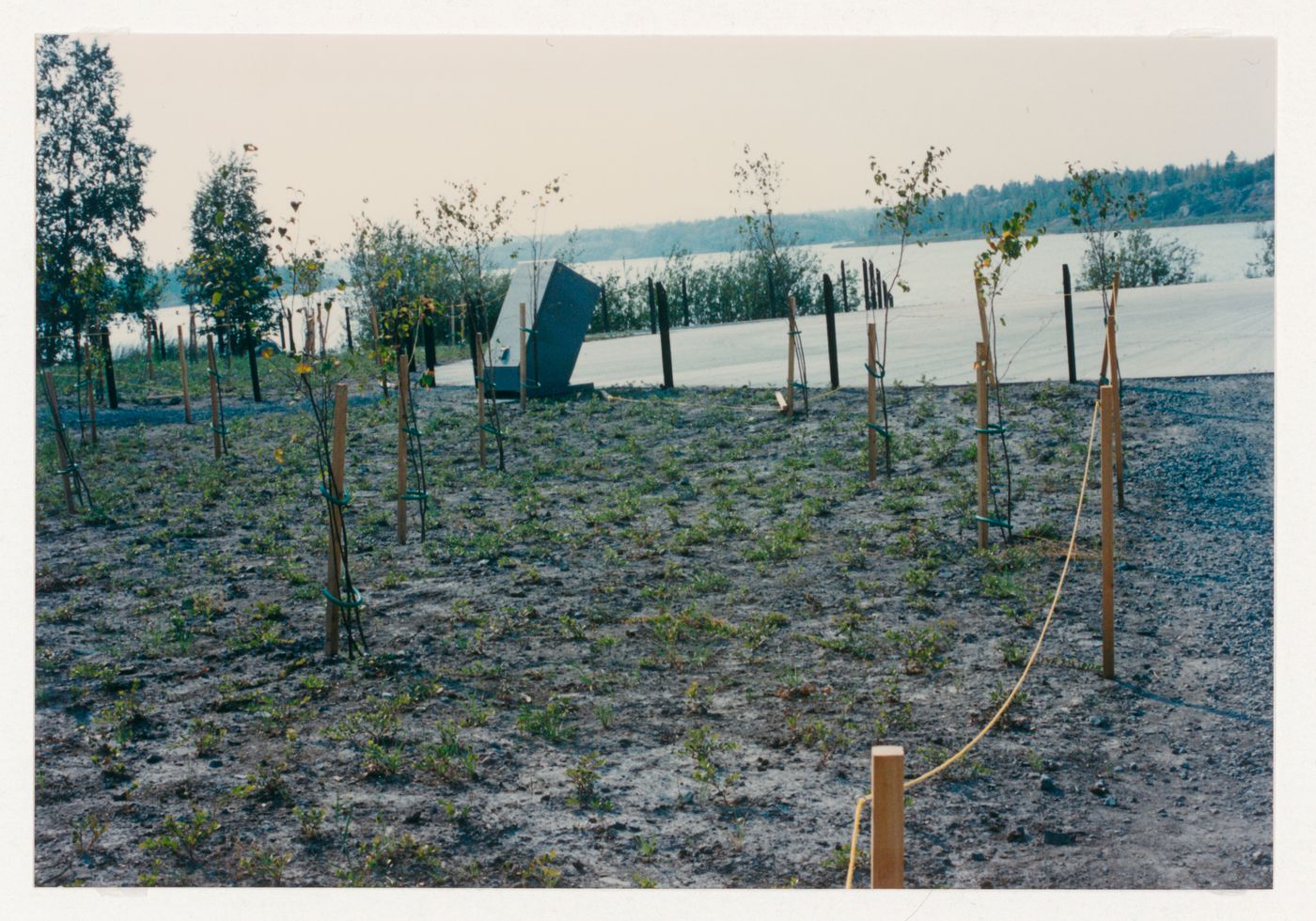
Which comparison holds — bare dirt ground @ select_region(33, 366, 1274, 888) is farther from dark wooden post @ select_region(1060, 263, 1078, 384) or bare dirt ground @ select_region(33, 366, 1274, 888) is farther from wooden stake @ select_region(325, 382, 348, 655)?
dark wooden post @ select_region(1060, 263, 1078, 384)

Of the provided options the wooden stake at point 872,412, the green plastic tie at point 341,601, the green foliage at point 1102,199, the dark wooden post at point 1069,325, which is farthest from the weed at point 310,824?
the dark wooden post at point 1069,325

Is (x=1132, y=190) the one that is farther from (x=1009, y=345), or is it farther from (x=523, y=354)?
(x=523, y=354)

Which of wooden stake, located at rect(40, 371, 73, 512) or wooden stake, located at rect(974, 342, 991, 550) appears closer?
wooden stake, located at rect(974, 342, 991, 550)

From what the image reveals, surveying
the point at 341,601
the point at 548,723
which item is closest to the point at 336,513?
the point at 341,601

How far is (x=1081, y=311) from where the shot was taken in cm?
1809

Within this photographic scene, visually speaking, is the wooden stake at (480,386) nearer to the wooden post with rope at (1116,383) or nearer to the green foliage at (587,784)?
the wooden post with rope at (1116,383)

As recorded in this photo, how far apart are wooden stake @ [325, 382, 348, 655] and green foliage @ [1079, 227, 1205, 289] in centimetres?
2066

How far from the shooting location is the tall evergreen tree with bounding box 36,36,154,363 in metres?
15.3

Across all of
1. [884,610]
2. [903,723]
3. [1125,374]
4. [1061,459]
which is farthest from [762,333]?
[903,723]

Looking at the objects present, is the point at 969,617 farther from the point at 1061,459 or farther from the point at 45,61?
the point at 45,61

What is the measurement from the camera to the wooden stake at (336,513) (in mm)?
5793

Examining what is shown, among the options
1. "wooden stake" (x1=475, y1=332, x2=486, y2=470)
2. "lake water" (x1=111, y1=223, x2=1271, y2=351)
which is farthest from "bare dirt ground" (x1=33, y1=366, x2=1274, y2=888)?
"lake water" (x1=111, y1=223, x2=1271, y2=351)

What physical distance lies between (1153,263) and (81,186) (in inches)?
809

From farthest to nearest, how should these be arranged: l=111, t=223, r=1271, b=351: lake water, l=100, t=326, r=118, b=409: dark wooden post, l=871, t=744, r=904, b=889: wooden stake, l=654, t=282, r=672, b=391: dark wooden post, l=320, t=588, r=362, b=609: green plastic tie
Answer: l=111, t=223, r=1271, b=351: lake water
l=100, t=326, r=118, b=409: dark wooden post
l=654, t=282, r=672, b=391: dark wooden post
l=320, t=588, r=362, b=609: green plastic tie
l=871, t=744, r=904, b=889: wooden stake
